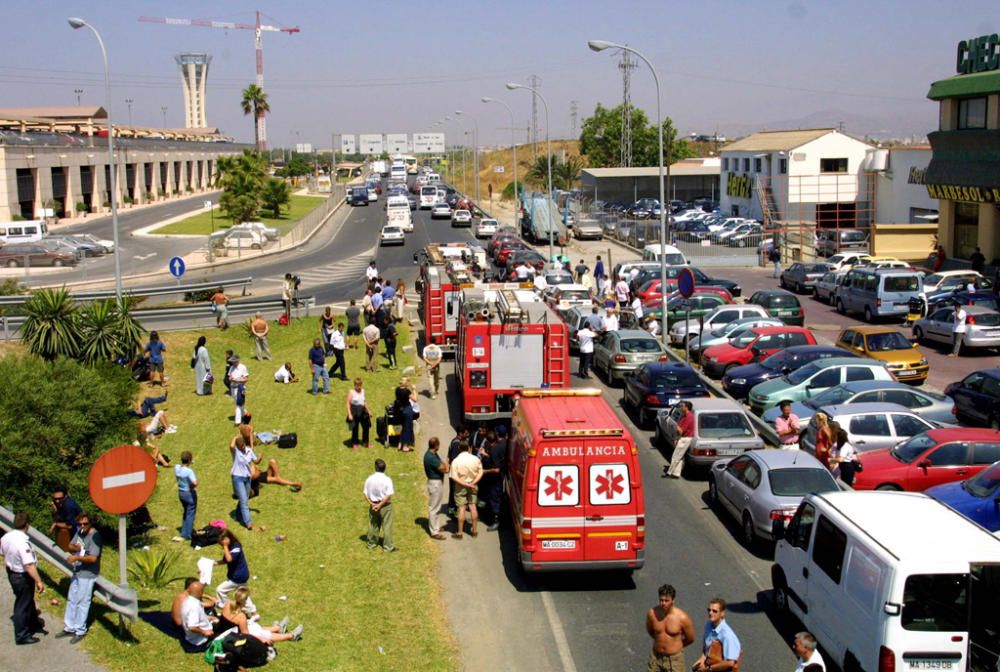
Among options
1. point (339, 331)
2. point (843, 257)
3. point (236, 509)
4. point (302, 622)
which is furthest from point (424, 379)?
point (843, 257)

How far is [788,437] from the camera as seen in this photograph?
748 inches

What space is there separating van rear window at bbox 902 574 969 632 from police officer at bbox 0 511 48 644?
8.66 meters

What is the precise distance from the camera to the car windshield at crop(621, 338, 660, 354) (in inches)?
1045

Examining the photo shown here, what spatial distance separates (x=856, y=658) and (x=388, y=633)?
5.33m

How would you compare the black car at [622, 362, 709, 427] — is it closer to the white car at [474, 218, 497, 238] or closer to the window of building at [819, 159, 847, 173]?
the window of building at [819, 159, 847, 173]

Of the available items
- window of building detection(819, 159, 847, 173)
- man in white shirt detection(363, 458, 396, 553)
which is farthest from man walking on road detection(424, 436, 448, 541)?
window of building detection(819, 159, 847, 173)

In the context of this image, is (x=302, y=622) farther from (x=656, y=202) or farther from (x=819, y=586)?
(x=656, y=202)

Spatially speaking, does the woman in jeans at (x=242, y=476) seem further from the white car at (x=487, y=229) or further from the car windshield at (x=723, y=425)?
the white car at (x=487, y=229)

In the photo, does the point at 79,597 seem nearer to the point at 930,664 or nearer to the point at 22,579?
the point at 22,579

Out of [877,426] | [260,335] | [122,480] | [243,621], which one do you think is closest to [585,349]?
[260,335]

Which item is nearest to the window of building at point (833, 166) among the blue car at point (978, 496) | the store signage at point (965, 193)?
the store signage at point (965, 193)

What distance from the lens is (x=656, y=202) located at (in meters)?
80.6

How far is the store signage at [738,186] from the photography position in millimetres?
68125

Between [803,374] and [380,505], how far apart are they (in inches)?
463
